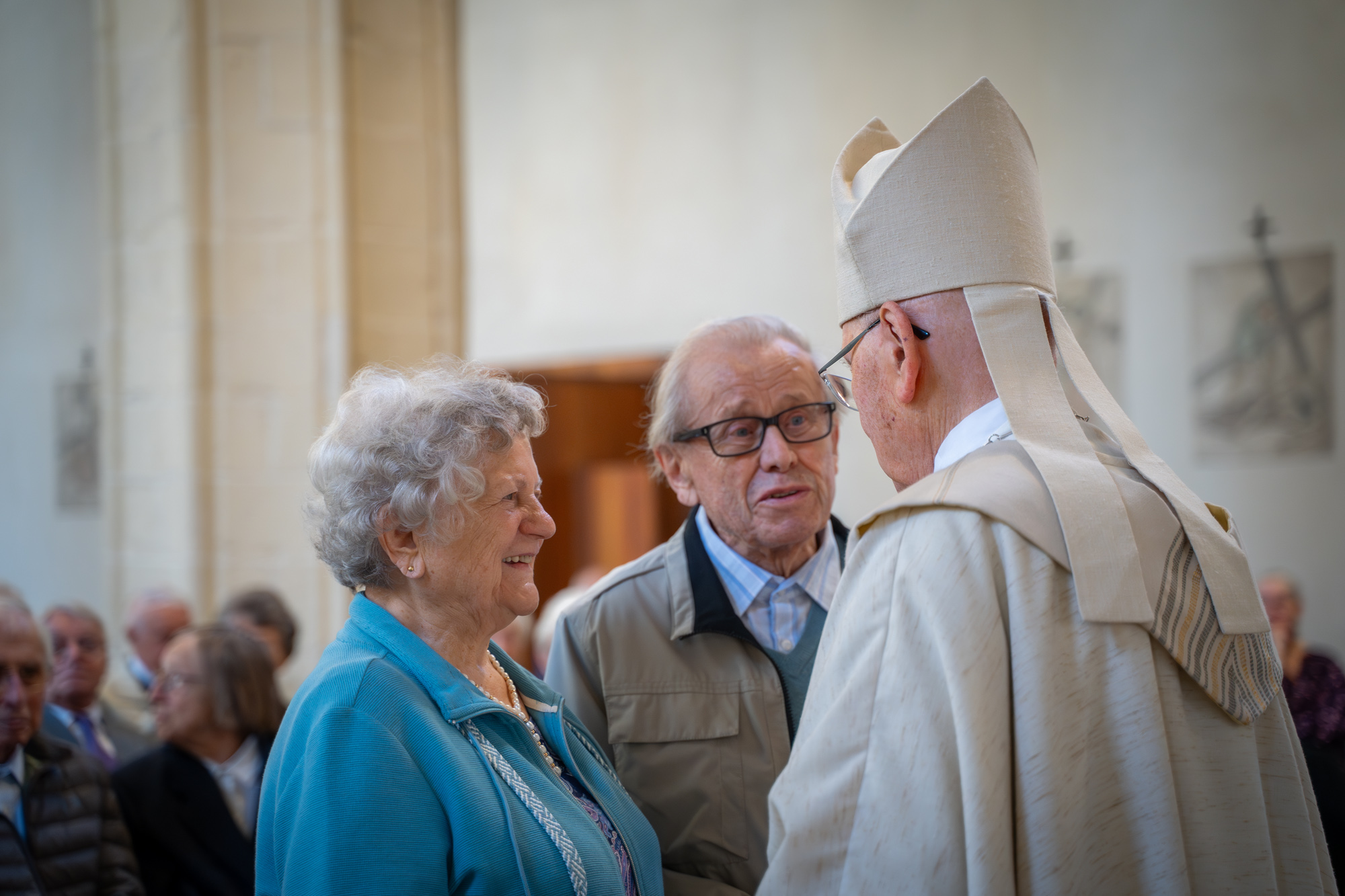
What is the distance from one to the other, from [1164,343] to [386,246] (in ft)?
14.1

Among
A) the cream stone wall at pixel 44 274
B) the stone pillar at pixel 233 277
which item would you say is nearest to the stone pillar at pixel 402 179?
the stone pillar at pixel 233 277

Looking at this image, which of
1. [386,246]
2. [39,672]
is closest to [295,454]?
[386,246]

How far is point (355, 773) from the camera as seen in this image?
1.55 metres

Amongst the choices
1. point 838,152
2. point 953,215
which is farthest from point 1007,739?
point 838,152

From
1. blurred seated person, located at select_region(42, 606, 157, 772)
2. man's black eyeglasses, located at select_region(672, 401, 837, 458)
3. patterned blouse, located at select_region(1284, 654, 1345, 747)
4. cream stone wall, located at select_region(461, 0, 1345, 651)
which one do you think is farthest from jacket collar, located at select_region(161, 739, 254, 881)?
patterned blouse, located at select_region(1284, 654, 1345, 747)

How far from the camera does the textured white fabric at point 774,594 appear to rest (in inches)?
85.0

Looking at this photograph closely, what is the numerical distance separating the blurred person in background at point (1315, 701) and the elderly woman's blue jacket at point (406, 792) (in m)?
2.52

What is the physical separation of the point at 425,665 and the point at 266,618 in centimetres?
331

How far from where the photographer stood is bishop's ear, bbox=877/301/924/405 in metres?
1.45

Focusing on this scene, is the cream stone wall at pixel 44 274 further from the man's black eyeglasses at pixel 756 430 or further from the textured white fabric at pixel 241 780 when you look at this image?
the man's black eyeglasses at pixel 756 430

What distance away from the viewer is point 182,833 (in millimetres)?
3064

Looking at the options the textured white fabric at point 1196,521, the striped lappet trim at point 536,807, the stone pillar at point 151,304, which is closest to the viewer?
the textured white fabric at point 1196,521

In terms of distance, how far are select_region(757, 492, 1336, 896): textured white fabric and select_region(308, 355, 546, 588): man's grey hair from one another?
77cm

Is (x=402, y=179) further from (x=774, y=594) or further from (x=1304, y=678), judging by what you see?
(x=1304, y=678)
